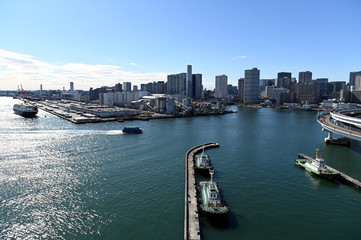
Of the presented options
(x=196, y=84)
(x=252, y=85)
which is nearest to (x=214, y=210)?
(x=252, y=85)

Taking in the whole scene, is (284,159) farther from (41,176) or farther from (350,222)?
(41,176)

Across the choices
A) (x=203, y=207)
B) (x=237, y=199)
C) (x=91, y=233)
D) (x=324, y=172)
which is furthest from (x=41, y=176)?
(x=324, y=172)

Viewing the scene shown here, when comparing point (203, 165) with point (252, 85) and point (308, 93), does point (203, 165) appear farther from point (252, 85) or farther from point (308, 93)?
point (308, 93)

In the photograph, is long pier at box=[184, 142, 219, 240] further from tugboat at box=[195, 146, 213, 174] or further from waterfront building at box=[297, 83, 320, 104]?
waterfront building at box=[297, 83, 320, 104]

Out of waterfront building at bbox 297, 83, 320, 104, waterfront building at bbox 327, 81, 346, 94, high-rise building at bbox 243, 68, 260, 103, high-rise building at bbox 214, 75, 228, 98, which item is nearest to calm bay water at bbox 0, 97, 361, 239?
high-rise building at bbox 243, 68, 260, 103

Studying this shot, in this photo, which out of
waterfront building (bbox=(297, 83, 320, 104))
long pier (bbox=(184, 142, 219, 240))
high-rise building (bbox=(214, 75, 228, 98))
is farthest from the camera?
high-rise building (bbox=(214, 75, 228, 98))

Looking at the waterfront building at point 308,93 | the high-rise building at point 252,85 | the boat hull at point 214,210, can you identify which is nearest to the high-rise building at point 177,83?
the high-rise building at point 252,85

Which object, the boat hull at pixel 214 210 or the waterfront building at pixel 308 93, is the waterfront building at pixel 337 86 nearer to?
the waterfront building at pixel 308 93
